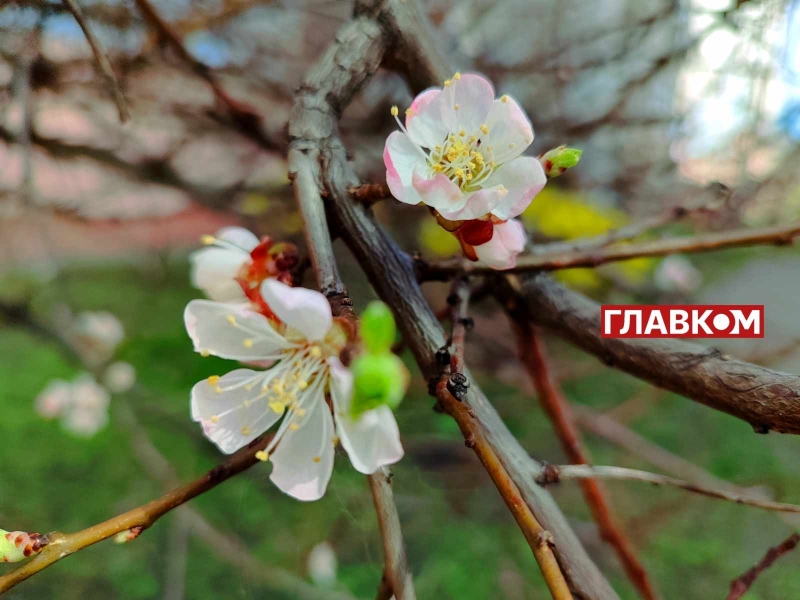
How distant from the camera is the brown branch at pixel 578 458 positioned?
384 mm

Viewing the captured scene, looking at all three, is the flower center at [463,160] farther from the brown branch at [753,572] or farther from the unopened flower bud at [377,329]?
the brown branch at [753,572]

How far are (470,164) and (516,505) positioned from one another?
0.51 ft

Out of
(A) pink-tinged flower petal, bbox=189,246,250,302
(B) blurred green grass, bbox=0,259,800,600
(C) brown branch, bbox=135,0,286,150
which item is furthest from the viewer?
(C) brown branch, bbox=135,0,286,150

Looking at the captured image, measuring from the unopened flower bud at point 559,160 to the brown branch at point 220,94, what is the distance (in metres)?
0.33

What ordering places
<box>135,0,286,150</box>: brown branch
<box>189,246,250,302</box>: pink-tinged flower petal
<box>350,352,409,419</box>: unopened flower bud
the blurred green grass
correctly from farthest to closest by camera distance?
1. <box>135,0,286,150</box>: brown branch
2. the blurred green grass
3. <box>189,246,250,302</box>: pink-tinged flower petal
4. <box>350,352,409,419</box>: unopened flower bud

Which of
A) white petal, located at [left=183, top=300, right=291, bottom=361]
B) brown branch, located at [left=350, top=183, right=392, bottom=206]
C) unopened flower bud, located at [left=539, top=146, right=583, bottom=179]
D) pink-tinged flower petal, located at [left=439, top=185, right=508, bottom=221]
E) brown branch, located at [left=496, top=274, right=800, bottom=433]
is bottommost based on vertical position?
white petal, located at [left=183, top=300, right=291, bottom=361]

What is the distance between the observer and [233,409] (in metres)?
0.22

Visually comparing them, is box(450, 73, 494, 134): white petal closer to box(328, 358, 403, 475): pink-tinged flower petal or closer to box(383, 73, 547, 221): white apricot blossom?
box(383, 73, 547, 221): white apricot blossom

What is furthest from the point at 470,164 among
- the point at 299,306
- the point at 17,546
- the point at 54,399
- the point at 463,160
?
the point at 54,399

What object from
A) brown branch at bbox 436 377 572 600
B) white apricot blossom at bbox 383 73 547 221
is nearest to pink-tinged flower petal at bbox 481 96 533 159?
white apricot blossom at bbox 383 73 547 221

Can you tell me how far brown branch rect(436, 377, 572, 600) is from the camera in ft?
0.64

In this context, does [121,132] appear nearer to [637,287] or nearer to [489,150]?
[489,150]

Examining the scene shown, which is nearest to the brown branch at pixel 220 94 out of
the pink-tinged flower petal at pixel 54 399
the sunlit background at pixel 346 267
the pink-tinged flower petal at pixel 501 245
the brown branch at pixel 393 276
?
the sunlit background at pixel 346 267

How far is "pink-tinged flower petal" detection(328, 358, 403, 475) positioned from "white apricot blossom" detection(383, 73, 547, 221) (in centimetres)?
8
